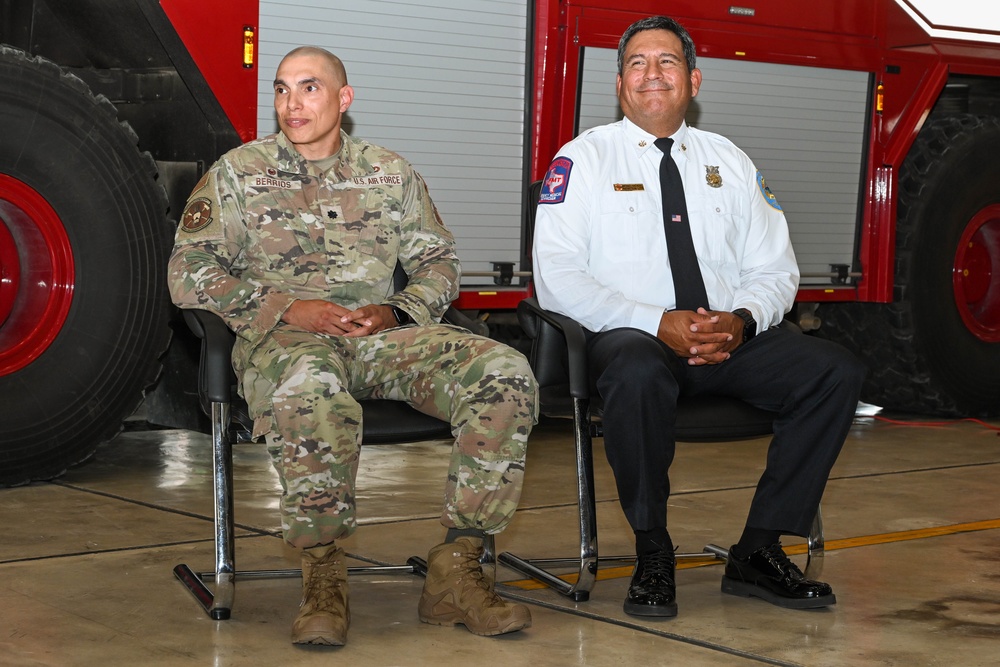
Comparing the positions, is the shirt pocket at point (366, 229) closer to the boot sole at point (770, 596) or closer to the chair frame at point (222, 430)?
the chair frame at point (222, 430)

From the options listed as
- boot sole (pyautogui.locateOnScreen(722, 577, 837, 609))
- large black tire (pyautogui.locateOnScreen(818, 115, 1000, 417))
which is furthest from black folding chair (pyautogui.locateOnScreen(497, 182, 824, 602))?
large black tire (pyautogui.locateOnScreen(818, 115, 1000, 417))

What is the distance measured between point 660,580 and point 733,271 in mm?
919

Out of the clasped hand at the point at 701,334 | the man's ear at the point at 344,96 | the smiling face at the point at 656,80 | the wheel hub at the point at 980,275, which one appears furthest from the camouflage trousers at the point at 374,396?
the wheel hub at the point at 980,275

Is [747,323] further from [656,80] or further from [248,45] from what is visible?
[248,45]

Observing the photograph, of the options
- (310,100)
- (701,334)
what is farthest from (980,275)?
(310,100)

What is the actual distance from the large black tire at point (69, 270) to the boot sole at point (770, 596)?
2031 millimetres

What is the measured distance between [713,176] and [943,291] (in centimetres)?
296

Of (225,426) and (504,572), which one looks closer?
(225,426)

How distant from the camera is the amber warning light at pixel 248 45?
4.24m

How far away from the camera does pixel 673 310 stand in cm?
343

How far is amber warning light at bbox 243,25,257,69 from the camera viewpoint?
424 centimetres

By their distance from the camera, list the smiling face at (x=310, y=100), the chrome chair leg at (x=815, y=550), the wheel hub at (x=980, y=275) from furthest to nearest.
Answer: the wheel hub at (x=980, y=275) < the chrome chair leg at (x=815, y=550) < the smiling face at (x=310, y=100)

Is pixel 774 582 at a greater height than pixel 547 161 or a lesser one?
lesser

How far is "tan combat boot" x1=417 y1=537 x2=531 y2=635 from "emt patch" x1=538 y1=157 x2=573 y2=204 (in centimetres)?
93
